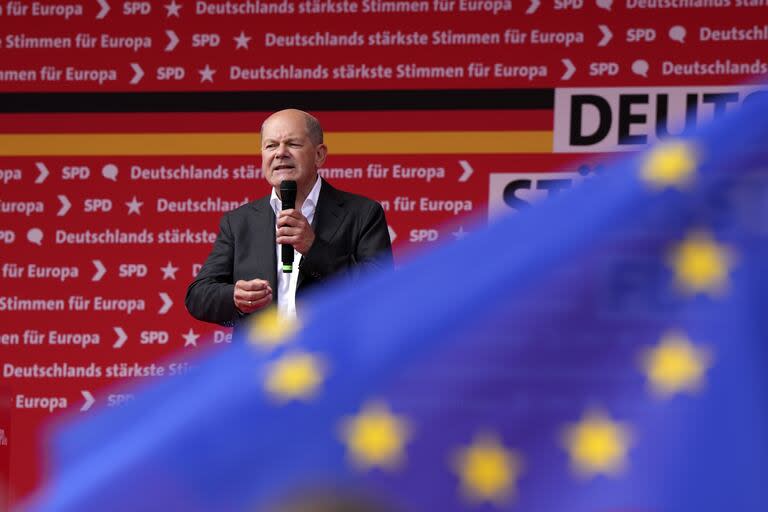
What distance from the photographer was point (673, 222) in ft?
3.39

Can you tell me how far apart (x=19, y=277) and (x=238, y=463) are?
4.28m

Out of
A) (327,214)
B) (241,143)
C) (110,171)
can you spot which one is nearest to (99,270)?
(110,171)

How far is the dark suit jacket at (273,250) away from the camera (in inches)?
111

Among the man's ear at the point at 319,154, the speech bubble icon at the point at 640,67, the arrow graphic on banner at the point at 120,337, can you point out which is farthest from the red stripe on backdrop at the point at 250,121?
the man's ear at the point at 319,154

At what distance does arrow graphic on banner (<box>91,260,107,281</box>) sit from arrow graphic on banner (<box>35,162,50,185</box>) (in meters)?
0.42

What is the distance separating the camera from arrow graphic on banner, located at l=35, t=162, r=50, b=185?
5051mm

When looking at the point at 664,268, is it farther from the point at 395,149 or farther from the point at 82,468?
the point at 395,149

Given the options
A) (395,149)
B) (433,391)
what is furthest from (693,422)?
(395,149)

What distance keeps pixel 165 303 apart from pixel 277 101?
3.10ft

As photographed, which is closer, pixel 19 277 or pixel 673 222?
pixel 673 222

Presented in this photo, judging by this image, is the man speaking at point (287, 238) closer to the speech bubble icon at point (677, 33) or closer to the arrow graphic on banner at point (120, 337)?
the arrow graphic on banner at point (120, 337)

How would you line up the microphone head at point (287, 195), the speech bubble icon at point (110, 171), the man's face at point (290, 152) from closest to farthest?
the microphone head at point (287, 195) < the man's face at point (290, 152) < the speech bubble icon at point (110, 171)

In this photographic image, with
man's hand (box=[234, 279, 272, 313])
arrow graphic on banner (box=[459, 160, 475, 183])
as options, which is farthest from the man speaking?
arrow graphic on banner (box=[459, 160, 475, 183])

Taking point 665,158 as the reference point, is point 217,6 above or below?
above
